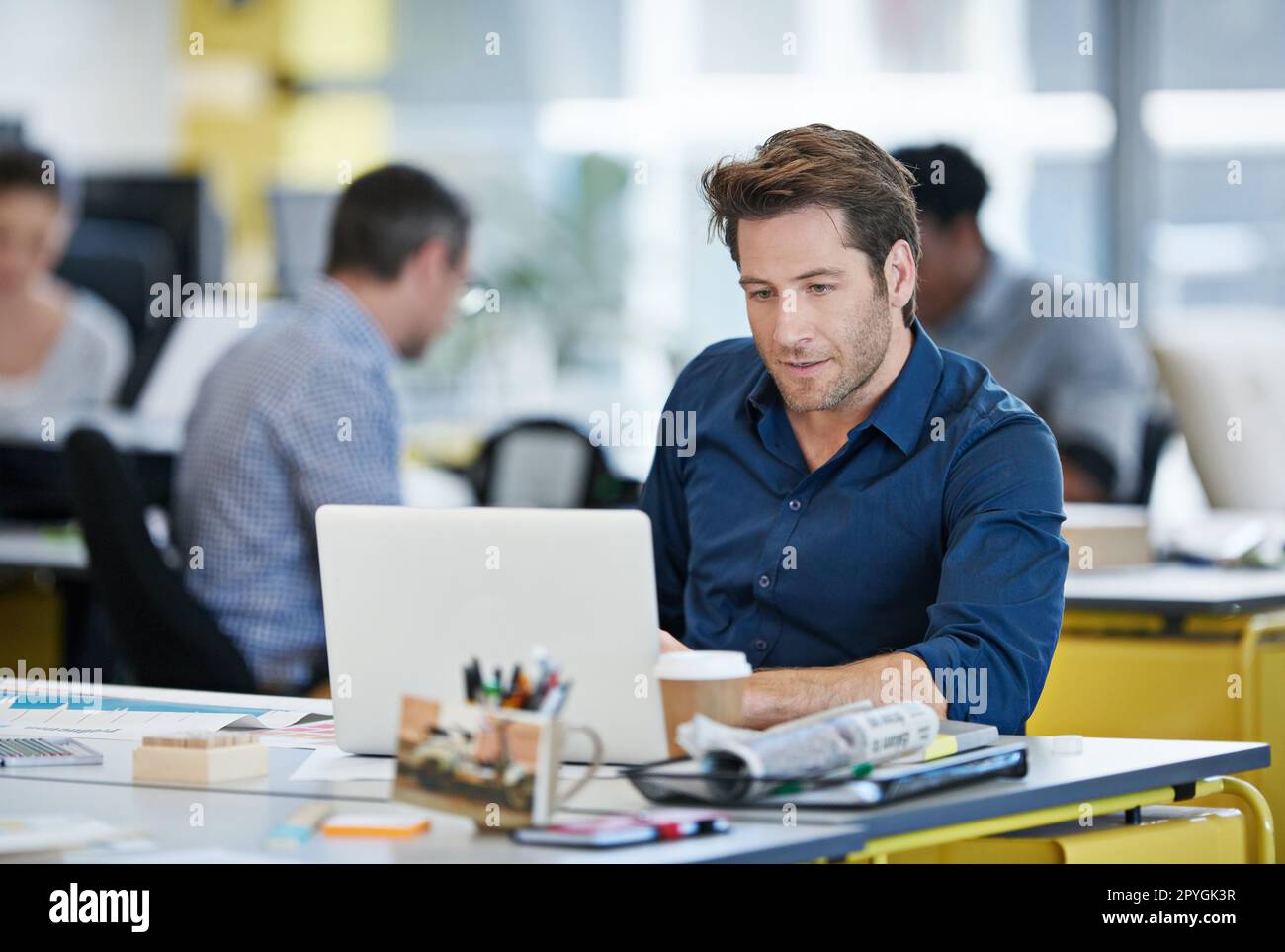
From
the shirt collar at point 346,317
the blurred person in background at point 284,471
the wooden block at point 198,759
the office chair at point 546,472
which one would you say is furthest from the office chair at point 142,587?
the office chair at point 546,472

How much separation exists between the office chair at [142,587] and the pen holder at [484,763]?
140 centimetres

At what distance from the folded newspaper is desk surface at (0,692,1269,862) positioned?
32 millimetres

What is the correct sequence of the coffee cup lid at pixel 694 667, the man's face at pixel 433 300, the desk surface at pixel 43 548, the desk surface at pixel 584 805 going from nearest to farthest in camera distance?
1. the desk surface at pixel 584 805
2. the coffee cup lid at pixel 694 667
3. the man's face at pixel 433 300
4. the desk surface at pixel 43 548

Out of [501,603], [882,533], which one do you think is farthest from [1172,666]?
[501,603]

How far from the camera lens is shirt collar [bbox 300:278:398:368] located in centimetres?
323

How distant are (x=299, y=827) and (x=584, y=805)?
0.24m

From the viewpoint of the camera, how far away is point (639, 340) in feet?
24.0

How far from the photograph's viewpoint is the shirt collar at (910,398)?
219cm

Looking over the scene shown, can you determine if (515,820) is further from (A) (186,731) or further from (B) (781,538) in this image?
(B) (781,538)

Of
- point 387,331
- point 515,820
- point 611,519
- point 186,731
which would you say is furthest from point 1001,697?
point 387,331

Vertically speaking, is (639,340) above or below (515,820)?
above

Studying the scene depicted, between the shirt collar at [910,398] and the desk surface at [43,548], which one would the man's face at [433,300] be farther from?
the shirt collar at [910,398]

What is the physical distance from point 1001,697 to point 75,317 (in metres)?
3.86
